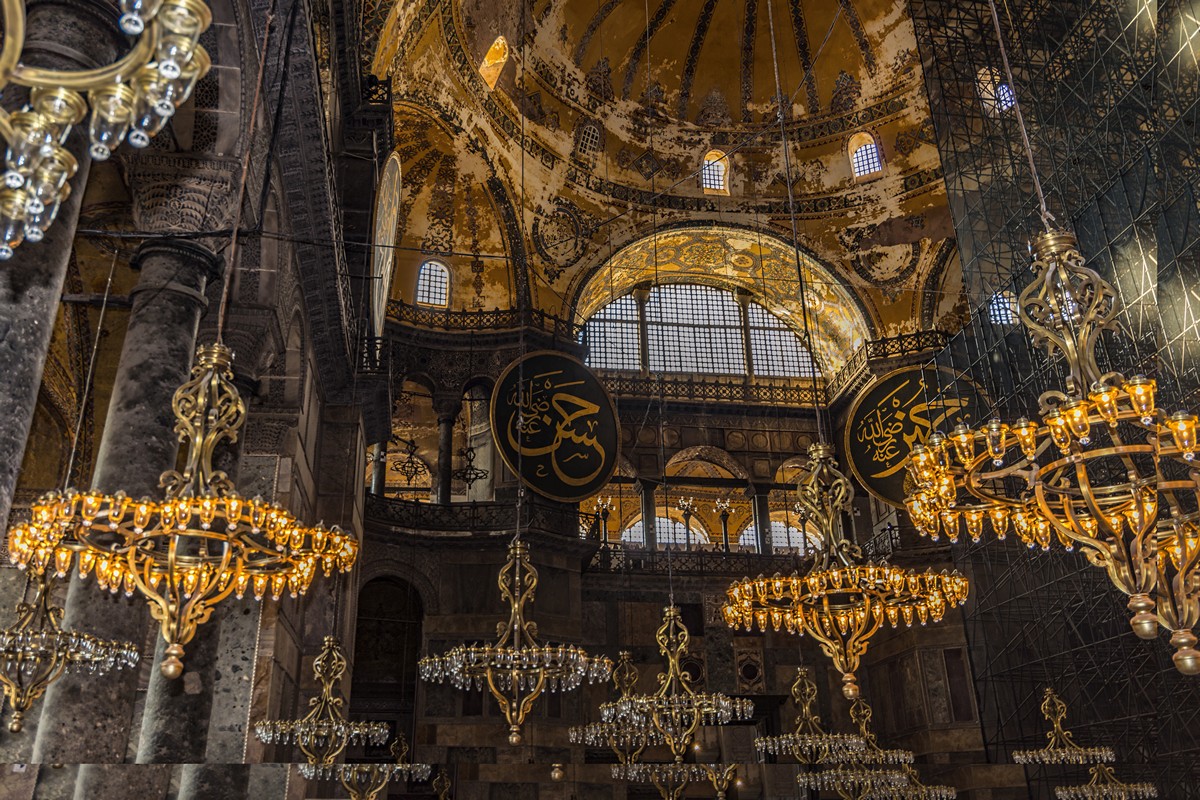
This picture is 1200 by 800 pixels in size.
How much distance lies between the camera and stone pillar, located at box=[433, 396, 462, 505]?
13.5m

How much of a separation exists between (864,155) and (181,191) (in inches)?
521

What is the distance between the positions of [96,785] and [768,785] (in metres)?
10.8

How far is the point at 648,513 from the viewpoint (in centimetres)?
1518

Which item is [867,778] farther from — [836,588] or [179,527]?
[179,527]

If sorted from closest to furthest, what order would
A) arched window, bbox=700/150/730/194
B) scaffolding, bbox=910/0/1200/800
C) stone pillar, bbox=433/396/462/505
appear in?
scaffolding, bbox=910/0/1200/800, stone pillar, bbox=433/396/462/505, arched window, bbox=700/150/730/194

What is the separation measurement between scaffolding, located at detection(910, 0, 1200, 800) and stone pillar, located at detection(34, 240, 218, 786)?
7182 millimetres

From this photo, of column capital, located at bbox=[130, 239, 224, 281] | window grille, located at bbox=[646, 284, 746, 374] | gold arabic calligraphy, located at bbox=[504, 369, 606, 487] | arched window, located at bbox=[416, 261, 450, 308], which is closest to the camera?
column capital, located at bbox=[130, 239, 224, 281]

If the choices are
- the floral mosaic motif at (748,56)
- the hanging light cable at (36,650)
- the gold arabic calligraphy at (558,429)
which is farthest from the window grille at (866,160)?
the hanging light cable at (36,650)

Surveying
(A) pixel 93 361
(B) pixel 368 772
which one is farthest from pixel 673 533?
(A) pixel 93 361

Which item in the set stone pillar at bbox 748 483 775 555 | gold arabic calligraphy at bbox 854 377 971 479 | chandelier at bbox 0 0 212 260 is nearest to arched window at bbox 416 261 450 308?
stone pillar at bbox 748 483 775 555

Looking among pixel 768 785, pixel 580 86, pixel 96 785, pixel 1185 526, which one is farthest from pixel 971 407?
pixel 96 785

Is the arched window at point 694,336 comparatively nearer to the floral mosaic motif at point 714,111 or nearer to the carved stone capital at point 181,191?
the floral mosaic motif at point 714,111

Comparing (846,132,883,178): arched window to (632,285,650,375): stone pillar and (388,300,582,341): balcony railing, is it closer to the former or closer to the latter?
(632,285,650,375): stone pillar

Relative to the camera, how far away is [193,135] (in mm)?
5406
